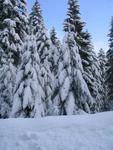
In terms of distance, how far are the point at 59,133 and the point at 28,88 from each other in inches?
410

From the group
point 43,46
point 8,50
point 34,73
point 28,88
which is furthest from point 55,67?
point 28,88

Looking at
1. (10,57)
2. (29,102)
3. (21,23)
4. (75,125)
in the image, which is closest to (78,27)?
(21,23)

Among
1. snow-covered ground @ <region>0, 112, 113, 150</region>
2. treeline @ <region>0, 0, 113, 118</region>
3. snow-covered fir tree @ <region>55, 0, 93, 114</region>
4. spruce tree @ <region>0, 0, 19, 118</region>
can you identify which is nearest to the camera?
snow-covered ground @ <region>0, 112, 113, 150</region>

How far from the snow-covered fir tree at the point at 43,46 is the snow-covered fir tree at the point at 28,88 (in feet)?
9.90

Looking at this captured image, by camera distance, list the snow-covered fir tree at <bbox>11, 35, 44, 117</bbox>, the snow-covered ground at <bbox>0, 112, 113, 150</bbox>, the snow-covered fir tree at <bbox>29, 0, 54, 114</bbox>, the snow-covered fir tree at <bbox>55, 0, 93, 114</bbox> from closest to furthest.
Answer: the snow-covered ground at <bbox>0, 112, 113, 150</bbox> → the snow-covered fir tree at <bbox>11, 35, 44, 117</bbox> → the snow-covered fir tree at <bbox>55, 0, 93, 114</bbox> → the snow-covered fir tree at <bbox>29, 0, 54, 114</bbox>

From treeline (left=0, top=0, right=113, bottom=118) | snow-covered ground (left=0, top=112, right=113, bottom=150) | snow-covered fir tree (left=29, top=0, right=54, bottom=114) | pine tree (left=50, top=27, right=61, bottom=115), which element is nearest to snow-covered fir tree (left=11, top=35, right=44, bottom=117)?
treeline (left=0, top=0, right=113, bottom=118)

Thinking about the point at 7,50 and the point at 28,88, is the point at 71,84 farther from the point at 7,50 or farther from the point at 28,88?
the point at 7,50

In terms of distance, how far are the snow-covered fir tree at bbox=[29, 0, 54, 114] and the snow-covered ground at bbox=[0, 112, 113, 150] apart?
1232cm

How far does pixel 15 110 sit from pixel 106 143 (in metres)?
11.6

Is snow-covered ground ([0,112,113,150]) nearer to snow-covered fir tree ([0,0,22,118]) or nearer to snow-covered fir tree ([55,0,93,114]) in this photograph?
snow-covered fir tree ([55,0,93,114])

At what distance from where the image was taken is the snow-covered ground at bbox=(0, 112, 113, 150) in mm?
9292

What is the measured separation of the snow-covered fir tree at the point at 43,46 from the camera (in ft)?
82.2

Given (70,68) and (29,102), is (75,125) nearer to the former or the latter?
(29,102)

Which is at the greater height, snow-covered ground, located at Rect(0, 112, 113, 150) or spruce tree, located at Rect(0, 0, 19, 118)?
spruce tree, located at Rect(0, 0, 19, 118)
